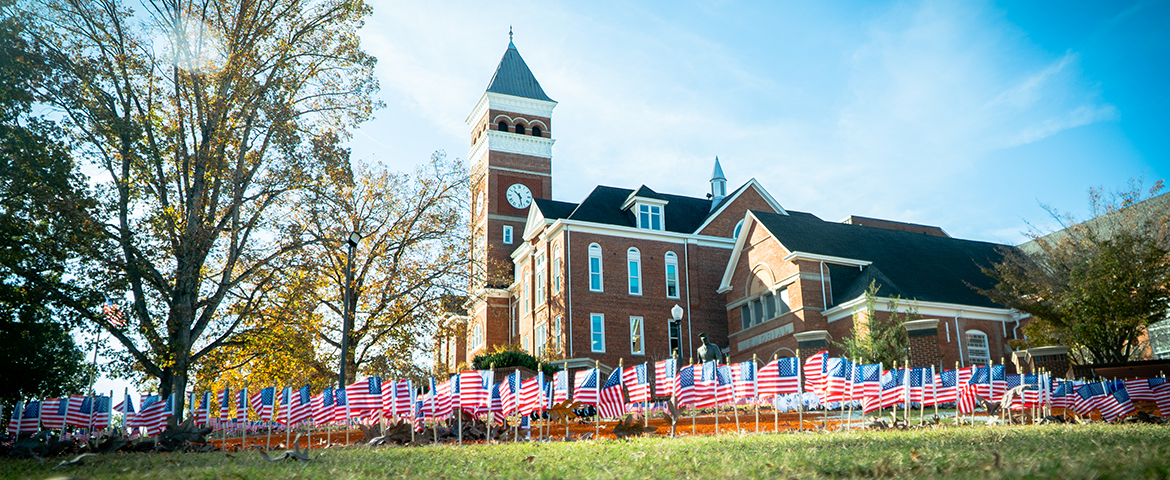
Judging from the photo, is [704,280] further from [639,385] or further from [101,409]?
[101,409]

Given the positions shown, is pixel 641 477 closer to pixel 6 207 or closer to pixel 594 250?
pixel 6 207

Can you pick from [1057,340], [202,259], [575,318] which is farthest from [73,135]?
[1057,340]

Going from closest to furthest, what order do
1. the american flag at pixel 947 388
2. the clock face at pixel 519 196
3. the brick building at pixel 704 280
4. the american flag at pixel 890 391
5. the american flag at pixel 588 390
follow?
the american flag at pixel 588 390
the american flag at pixel 890 391
the american flag at pixel 947 388
the brick building at pixel 704 280
the clock face at pixel 519 196

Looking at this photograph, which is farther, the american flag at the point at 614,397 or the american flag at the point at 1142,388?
the american flag at the point at 1142,388

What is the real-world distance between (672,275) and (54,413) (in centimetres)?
2823

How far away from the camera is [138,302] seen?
1880 cm

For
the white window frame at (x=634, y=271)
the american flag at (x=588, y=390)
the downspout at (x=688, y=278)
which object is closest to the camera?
the american flag at (x=588, y=390)

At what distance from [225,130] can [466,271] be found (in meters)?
13.8

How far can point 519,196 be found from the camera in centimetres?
5072

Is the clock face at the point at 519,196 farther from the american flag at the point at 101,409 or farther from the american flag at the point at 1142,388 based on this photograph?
the american flag at the point at 1142,388

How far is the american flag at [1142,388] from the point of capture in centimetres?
1927

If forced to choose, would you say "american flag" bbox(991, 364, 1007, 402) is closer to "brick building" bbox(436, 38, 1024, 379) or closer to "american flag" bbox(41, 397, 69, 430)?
"brick building" bbox(436, 38, 1024, 379)

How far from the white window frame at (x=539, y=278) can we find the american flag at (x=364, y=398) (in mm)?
23920

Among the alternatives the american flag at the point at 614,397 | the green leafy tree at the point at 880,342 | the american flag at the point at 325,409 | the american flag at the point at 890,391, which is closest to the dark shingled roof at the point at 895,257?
the green leafy tree at the point at 880,342
